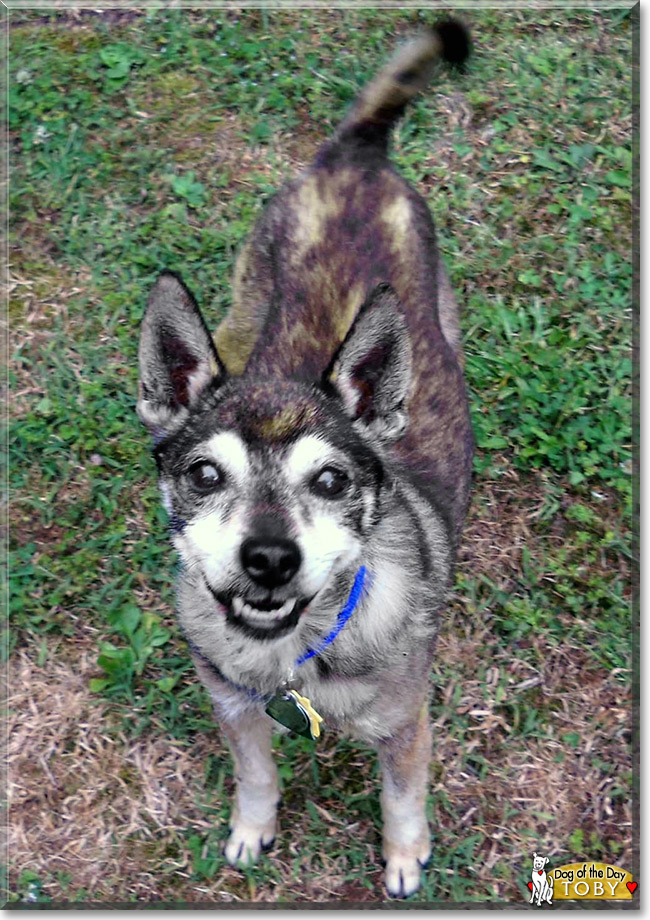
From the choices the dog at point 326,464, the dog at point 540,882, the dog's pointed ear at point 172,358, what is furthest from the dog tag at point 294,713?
the dog at point 540,882

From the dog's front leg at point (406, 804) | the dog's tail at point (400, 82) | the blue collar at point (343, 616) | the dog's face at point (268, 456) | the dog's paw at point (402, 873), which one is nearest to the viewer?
the dog's face at point (268, 456)

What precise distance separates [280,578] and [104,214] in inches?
141

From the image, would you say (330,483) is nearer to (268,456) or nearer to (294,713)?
(268,456)

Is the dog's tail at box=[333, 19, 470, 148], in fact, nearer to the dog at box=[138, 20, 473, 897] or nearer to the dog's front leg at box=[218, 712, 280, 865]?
the dog at box=[138, 20, 473, 897]

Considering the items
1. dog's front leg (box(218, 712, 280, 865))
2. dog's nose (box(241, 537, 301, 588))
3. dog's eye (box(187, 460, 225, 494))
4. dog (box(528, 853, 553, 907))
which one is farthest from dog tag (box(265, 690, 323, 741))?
dog (box(528, 853, 553, 907))

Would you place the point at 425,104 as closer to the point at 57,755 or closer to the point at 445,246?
the point at 445,246

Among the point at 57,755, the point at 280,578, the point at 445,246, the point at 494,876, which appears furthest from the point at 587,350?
the point at 57,755

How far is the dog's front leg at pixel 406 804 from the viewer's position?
11.3ft

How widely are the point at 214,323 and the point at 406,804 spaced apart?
275cm

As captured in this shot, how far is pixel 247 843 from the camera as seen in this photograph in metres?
3.89

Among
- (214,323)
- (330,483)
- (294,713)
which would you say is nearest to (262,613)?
(330,483)

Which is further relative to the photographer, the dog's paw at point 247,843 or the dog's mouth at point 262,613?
the dog's paw at point 247,843

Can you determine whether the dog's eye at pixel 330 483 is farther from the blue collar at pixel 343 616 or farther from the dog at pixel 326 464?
the blue collar at pixel 343 616

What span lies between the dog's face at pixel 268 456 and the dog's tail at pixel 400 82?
1638mm
